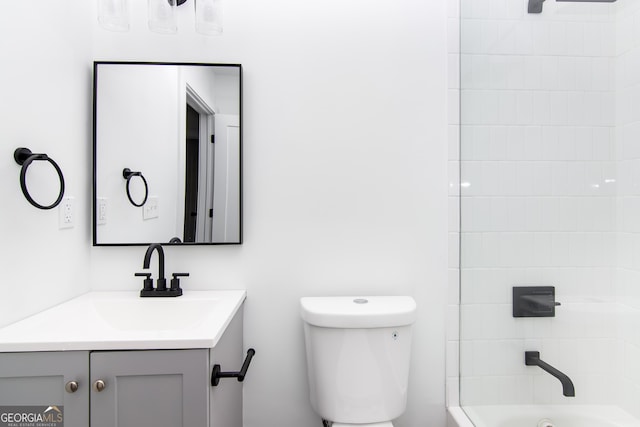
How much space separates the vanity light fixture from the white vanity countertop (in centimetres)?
90

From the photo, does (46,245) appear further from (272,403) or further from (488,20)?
(488,20)

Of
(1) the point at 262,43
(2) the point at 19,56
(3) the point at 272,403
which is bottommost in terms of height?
(3) the point at 272,403

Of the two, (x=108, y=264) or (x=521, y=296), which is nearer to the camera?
(x=521, y=296)

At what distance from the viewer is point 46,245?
1.28 meters

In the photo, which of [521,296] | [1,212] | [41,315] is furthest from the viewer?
[521,296]

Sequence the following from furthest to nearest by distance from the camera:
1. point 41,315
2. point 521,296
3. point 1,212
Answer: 1. point 521,296
2. point 41,315
3. point 1,212

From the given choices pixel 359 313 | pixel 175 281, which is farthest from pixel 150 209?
pixel 359 313

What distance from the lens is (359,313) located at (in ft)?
4.47

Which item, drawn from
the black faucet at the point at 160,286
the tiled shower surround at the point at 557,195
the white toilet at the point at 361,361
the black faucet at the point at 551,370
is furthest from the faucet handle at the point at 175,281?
the black faucet at the point at 551,370

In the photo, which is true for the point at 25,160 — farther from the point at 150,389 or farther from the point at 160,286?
the point at 150,389

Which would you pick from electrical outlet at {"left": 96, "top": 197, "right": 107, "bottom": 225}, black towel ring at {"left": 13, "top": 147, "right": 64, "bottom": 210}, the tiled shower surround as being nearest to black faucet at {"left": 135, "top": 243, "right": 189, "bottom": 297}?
electrical outlet at {"left": 96, "top": 197, "right": 107, "bottom": 225}

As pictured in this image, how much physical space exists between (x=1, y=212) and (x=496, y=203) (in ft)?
4.89

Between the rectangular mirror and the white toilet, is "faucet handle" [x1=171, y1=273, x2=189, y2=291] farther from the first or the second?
the white toilet

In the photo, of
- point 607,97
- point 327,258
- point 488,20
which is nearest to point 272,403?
point 327,258
